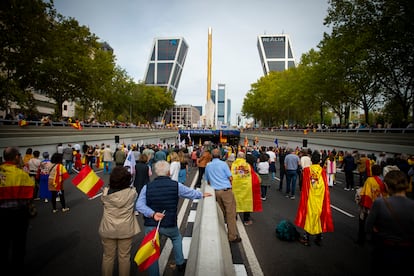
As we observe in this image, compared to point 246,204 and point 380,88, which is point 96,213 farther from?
point 380,88

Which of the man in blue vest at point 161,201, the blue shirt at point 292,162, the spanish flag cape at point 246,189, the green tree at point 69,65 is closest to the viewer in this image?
the man in blue vest at point 161,201

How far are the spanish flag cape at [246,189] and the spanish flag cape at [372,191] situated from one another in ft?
7.04

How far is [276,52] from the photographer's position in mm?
124438

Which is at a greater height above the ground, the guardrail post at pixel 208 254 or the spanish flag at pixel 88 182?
the spanish flag at pixel 88 182

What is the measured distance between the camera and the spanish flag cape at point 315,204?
4383 millimetres

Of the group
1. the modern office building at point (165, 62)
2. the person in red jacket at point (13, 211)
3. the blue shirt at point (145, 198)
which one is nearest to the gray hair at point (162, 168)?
the blue shirt at point (145, 198)

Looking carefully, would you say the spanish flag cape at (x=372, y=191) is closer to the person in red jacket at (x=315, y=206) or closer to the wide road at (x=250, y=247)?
the person in red jacket at (x=315, y=206)

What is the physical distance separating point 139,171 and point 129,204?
3.45 metres

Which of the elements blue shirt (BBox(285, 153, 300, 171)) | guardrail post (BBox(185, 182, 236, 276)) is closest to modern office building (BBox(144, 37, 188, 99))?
blue shirt (BBox(285, 153, 300, 171))

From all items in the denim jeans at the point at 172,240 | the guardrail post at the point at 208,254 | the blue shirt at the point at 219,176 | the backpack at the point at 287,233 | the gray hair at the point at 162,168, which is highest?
the gray hair at the point at 162,168

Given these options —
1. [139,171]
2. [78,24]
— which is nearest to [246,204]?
[139,171]

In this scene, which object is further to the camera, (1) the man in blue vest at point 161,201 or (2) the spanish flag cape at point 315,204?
(2) the spanish flag cape at point 315,204

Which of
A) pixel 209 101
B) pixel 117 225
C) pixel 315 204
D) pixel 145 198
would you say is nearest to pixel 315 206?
pixel 315 204

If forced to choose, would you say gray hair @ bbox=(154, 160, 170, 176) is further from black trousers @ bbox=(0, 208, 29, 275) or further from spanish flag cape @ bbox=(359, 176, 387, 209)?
spanish flag cape @ bbox=(359, 176, 387, 209)
